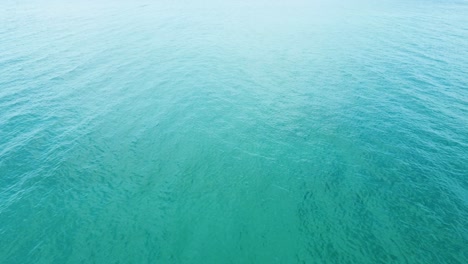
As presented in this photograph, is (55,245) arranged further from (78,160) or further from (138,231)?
(78,160)

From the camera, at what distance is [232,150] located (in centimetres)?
4559

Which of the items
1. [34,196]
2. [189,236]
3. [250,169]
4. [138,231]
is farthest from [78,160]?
[250,169]

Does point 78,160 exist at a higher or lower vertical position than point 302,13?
lower

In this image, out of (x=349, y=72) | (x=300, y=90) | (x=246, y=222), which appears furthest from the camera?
(x=349, y=72)

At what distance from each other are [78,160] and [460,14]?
496 ft

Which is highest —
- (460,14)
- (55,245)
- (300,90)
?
A: (460,14)

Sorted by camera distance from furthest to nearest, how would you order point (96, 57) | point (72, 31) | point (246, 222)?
point (72, 31) → point (96, 57) → point (246, 222)

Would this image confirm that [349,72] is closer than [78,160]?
No

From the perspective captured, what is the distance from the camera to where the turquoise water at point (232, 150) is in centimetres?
3191

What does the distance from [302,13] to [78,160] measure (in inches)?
4590

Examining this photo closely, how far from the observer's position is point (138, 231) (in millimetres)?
32812

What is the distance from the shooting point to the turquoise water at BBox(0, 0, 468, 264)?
105 feet

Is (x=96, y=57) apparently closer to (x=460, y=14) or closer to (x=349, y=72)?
(x=349, y=72)

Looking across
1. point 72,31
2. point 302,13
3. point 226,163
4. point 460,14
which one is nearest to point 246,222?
point 226,163
